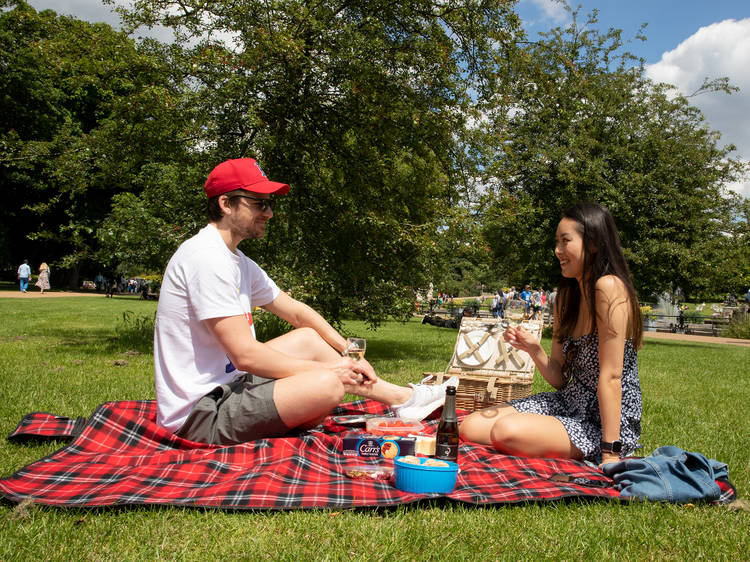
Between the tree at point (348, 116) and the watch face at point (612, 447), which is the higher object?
the tree at point (348, 116)

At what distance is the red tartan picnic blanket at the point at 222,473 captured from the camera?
9.52ft

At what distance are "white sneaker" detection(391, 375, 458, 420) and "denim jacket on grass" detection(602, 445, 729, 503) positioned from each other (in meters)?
1.40

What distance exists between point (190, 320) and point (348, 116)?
711 cm

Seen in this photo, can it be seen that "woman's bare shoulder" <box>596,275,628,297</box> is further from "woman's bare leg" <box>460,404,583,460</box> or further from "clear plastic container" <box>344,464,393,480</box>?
"clear plastic container" <box>344,464,393,480</box>

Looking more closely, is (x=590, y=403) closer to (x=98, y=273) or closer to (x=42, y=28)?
(x=42, y=28)

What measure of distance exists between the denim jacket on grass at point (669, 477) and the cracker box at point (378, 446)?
1.18 metres

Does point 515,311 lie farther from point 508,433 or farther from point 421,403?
point 508,433

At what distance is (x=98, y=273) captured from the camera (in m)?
49.2

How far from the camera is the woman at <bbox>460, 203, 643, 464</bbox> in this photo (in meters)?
3.67

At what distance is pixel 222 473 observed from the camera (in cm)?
332

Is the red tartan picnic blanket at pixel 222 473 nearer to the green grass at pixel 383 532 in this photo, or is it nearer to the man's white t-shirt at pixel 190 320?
the green grass at pixel 383 532

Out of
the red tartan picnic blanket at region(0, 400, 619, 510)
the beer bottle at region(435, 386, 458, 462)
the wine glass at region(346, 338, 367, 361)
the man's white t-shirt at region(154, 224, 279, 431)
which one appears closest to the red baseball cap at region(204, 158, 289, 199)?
the man's white t-shirt at region(154, 224, 279, 431)

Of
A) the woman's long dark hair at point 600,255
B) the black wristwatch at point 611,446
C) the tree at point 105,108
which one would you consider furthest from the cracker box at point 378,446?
the tree at point 105,108

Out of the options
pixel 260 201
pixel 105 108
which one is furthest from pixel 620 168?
pixel 260 201
